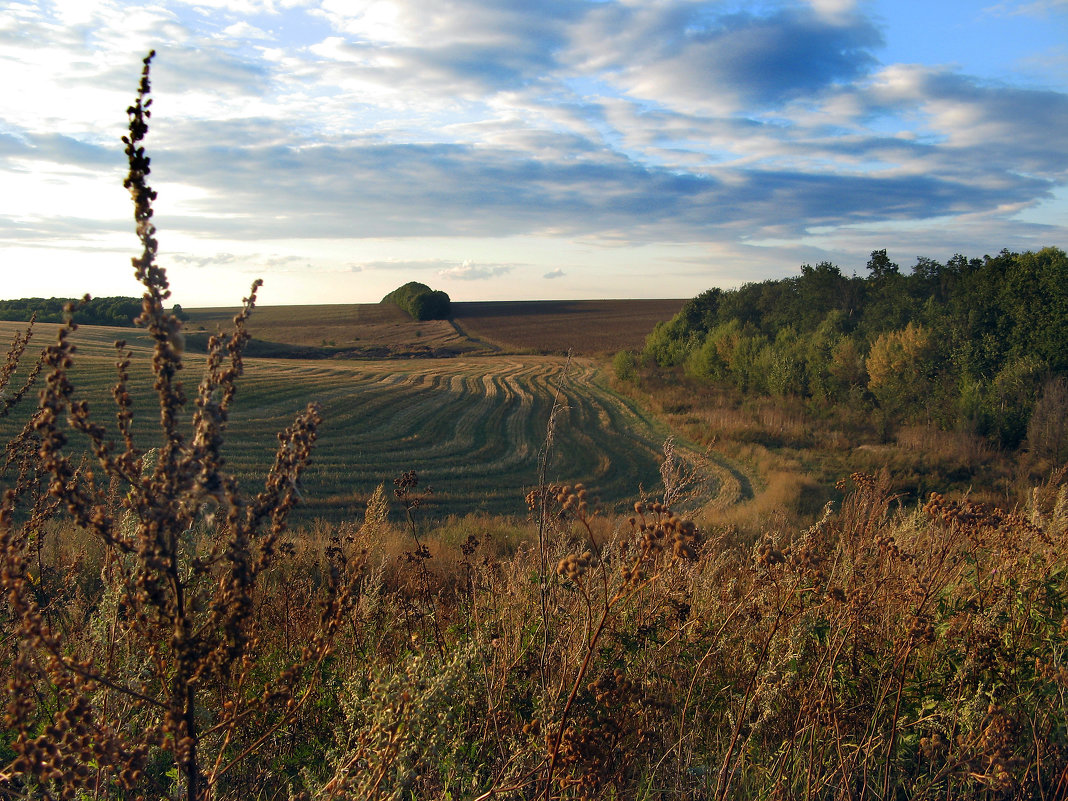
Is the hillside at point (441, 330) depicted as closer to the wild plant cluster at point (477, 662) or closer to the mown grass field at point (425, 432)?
the mown grass field at point (425, 432)

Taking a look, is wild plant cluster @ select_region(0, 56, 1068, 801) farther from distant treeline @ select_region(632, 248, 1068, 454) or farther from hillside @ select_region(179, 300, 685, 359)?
hillside @ select_region(179, 300, 685, 359)

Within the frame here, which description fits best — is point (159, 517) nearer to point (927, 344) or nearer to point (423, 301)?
point (927, 344)

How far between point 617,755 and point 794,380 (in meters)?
39.0

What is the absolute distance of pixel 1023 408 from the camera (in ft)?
91.0

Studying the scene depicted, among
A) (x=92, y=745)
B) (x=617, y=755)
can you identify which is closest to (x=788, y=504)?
(x=617, y=755)

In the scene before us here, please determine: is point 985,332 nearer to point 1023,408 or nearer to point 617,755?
point 1023,408

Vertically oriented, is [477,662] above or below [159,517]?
below

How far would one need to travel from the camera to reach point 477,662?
3.03 meters

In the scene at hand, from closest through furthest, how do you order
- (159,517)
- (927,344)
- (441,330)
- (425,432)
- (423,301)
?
(159,517), (425,432), (927,344), (441,330), (423,301)

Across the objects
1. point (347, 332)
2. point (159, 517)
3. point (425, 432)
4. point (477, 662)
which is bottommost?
point (425, 432)

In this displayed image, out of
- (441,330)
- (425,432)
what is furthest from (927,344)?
(441,330)

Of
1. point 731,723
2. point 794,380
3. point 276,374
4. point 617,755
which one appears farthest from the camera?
point 794,380

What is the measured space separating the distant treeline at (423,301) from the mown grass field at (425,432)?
4913cm

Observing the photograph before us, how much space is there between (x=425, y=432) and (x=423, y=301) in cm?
6732
